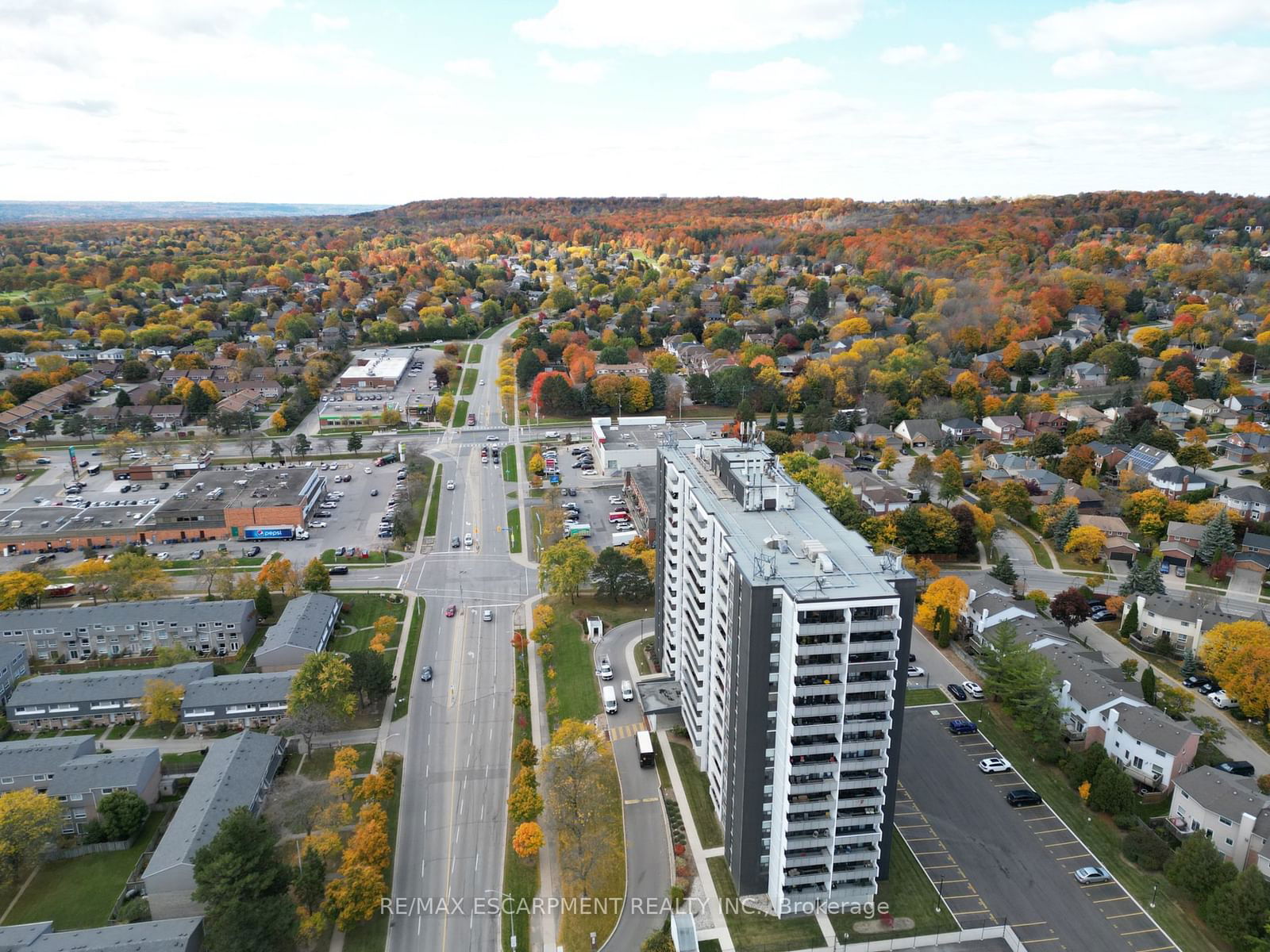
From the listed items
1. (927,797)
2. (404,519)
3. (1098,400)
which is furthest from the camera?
(1098,400)

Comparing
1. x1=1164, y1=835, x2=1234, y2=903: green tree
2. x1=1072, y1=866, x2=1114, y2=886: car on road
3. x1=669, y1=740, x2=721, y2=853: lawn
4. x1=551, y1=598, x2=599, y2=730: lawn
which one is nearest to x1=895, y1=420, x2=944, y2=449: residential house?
x1=551, y1=598, x2=599, y2=730: lawn

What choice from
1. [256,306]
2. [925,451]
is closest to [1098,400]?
[925,451]

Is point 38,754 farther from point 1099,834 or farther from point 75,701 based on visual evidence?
point 1099,834

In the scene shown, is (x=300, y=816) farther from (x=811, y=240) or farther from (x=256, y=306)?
(x=811, y=240)

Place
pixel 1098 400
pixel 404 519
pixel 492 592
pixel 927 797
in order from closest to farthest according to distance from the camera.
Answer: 1. pixel 927 797
2. pixel 492 592
3. pixel 404 519
4. pixel 1098 400

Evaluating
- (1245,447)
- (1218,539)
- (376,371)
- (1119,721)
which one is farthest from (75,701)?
(1245,447)

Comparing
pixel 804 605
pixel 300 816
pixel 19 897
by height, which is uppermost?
pixel 804 605

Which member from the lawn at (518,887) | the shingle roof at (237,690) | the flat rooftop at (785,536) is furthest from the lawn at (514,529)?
the lawn at (518,887)
